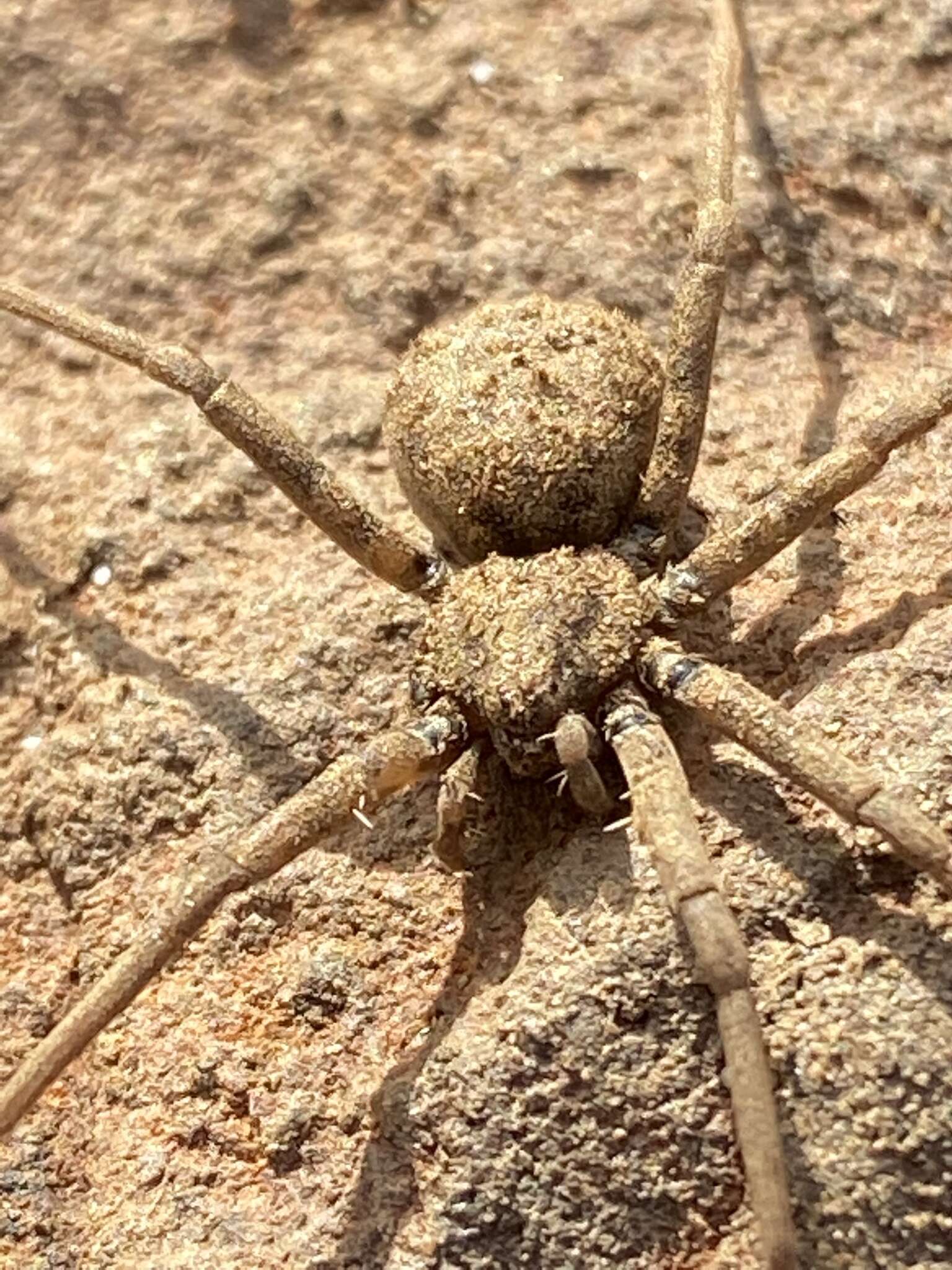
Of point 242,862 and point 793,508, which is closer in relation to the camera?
point 242,862

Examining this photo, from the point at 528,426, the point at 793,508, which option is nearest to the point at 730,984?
the point at 793,508

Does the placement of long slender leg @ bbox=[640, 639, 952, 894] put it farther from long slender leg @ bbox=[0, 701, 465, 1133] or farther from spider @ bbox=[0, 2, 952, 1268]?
long slender leg @ bbox=[0, 701, 465, 1133]

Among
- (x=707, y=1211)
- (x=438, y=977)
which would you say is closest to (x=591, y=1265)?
(x=707, y=1211)

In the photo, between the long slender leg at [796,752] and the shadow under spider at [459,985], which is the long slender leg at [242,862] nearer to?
the shadow under spider at [459,985]

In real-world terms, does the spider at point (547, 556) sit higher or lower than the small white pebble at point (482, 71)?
lower

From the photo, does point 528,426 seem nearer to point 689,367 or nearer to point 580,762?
point 689,367

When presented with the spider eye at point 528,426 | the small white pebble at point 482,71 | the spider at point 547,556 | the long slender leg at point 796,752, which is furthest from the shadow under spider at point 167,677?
the small white pebble at point 482,71

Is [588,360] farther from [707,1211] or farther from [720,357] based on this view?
[707,1211]
